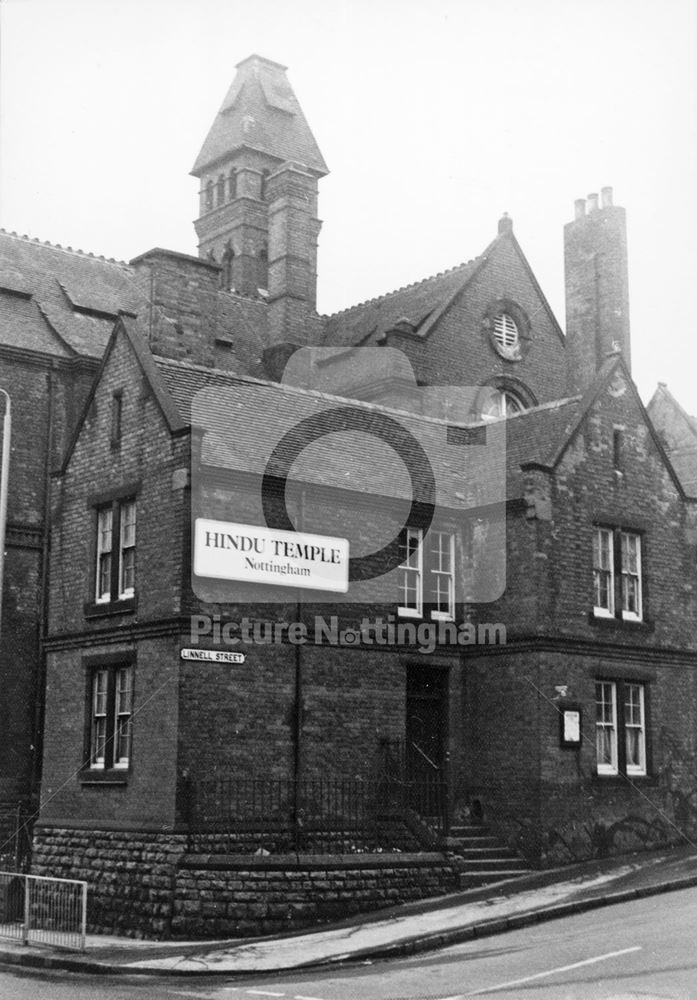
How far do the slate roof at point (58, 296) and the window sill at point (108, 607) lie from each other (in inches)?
297

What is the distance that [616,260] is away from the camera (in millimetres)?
29344

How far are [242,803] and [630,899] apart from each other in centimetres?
617

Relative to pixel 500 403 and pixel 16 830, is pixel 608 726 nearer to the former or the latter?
pixel 500 403

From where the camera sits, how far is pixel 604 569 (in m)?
24.6

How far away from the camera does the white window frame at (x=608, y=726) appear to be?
23500 millimetres

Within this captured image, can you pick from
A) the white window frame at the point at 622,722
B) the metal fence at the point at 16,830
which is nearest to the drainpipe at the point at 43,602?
the metal fence at the point at 16,830

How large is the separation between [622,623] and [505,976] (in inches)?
429

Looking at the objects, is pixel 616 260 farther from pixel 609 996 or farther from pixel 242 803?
pixel 609 996

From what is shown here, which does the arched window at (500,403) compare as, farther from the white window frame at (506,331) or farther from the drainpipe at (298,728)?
the drainpipe at (298,728)

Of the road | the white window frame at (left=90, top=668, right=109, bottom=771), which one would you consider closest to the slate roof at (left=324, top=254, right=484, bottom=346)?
the white window frame at (left=90, top=668, right=109, bottom=771)

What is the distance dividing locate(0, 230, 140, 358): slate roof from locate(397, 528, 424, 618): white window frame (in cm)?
891

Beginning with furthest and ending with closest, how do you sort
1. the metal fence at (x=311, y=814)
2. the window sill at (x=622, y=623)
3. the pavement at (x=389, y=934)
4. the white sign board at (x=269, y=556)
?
1. the window sill at (x=622, y=623)
2. the white sign board at (x=269, y=556)
3. the metal fence at (x=311, y=814)
4. the pavement at (x=389, y=934)

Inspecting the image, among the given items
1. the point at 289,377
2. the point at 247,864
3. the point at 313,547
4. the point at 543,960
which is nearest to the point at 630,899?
the point at 543,960

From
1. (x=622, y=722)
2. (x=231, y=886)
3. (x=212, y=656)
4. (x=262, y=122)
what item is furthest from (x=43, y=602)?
(x=262, y=122)
